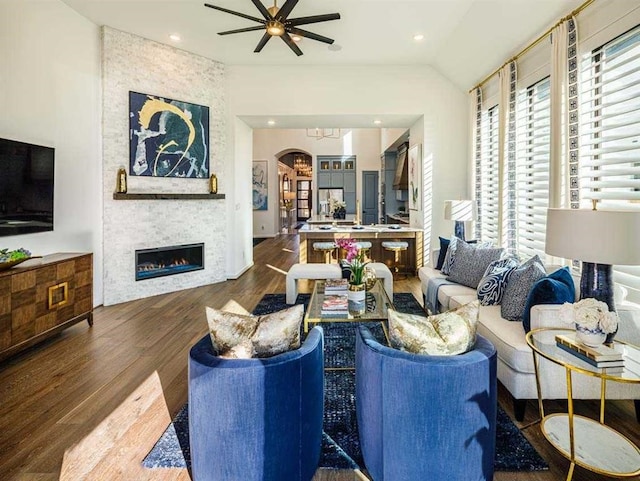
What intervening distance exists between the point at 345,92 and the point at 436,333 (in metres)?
Answer: 5.55

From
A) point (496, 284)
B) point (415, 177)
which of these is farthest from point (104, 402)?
point (415, 177)

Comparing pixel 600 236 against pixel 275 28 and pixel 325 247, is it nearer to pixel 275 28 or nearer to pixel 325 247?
pixel 275 28

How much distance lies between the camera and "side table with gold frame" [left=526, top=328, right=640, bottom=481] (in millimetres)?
1675

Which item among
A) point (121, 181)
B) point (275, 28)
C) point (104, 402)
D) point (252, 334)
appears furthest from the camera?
point (121, 181)

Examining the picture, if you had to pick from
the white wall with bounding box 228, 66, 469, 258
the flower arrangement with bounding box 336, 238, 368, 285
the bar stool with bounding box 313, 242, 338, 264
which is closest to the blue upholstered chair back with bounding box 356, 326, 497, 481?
the flower arrangement with bounding box 336, 238, 368, 285

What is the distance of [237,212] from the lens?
22.2ft

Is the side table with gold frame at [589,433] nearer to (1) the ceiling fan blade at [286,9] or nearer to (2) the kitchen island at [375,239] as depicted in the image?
(1) the ceiling fan blade at [286,9]

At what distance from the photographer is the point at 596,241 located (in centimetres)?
200

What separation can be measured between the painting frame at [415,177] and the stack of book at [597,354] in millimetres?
5125

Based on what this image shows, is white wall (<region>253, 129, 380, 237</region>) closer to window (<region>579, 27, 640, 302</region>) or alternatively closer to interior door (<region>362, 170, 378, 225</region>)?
interior door (<region>362, 170, 378, 225</region>)

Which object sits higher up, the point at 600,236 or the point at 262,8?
the point at 262,8

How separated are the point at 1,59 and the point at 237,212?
12.5ft

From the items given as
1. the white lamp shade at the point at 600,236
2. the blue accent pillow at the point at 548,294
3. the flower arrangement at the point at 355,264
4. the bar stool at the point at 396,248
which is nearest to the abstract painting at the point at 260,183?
the bar stool at the point at 396,248

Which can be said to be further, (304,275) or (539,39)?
(304,275)
